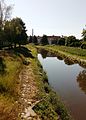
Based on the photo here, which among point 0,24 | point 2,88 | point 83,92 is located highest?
point 0,24

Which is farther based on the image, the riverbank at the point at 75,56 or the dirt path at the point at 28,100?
the riverbank at the point at 75,56

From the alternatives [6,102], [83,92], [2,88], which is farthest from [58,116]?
[83,92]

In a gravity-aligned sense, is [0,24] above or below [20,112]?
above

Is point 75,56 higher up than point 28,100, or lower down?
lower down

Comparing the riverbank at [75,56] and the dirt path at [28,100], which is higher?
the dirt path at [28,100]

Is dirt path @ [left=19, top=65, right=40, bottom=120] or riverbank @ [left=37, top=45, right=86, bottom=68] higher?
dirt path @ [left=19, top=65, right=40, bottom=120]

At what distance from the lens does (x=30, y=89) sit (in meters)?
16.2

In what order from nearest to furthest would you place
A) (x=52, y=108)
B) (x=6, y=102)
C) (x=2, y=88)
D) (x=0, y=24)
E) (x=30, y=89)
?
(x=6, y=102) < (x=52, y=108) < (x=2, y=88) < (x=30, y=89) < (x=0, y=24)

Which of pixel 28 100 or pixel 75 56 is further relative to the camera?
pixel 75 56

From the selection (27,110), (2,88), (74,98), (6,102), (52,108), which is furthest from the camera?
(74,98)

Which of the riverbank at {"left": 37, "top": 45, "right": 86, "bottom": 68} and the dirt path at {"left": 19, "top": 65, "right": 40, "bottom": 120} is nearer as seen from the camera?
the dirt path at {"left": 19, "top": 65, "right": 40, "bottom": 120}

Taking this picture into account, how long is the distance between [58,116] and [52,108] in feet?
2.46

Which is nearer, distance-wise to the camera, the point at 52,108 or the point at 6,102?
the point at 6,102

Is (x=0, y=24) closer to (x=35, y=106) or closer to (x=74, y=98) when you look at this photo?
(x=74, y=98)
